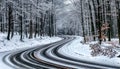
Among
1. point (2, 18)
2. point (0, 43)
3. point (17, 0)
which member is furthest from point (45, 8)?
point (0, 43)

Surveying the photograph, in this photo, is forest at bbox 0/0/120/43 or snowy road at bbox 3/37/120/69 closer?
snowy road at bbox 3/37/120/69

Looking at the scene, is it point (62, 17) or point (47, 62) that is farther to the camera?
point (62, 17)

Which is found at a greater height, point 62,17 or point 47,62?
point 62,17

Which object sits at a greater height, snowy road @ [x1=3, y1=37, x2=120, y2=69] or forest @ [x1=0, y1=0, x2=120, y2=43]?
forest @ [x1=0, y1=0, x2=120, y2=43]

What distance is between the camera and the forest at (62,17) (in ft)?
132

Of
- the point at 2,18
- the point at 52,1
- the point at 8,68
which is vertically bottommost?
the point at 8,68

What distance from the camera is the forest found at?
40375mm

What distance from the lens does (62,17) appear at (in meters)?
114

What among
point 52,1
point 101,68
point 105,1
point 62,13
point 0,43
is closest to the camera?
point 101,68

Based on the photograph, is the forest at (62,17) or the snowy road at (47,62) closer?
the snowy road at (47,62)

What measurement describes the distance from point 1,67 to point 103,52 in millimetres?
10106

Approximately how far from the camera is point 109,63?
19797mm

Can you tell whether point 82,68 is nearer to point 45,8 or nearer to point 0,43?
point 0,43

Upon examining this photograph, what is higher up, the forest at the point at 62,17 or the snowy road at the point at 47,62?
the forest at the point at 62,17
